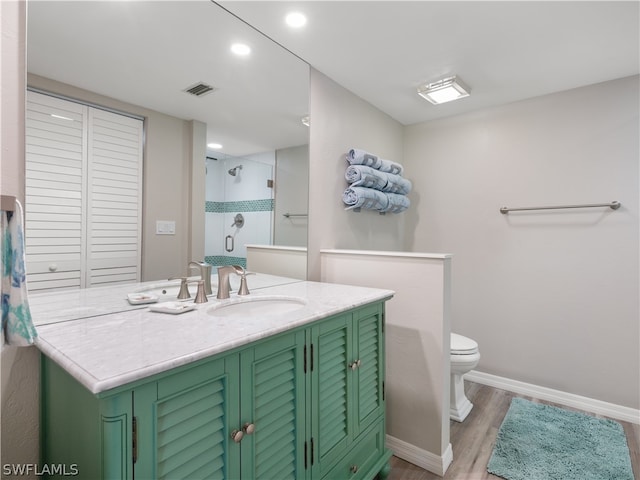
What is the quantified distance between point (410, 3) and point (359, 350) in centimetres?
157

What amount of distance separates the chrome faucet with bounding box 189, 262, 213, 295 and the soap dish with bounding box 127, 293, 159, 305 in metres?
0.20

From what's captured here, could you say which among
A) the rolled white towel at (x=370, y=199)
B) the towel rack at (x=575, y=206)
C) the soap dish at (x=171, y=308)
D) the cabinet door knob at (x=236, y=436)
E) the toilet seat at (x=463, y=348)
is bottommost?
the toilet seat at (x=463, y=348)

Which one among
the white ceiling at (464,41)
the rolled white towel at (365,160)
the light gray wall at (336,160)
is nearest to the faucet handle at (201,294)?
the light gray wall at (336,160)

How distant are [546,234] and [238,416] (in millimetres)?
2474

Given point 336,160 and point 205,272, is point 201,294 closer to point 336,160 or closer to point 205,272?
point 205,272

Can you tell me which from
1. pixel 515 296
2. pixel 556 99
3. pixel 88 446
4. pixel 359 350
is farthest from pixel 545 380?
pixel 88 446

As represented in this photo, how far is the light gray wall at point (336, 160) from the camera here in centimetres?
215

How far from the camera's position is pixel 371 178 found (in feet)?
7.77

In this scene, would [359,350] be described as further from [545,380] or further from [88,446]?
[545,380]

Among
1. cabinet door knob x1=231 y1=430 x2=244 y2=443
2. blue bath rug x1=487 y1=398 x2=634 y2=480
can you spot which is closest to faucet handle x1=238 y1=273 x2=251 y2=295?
cabinet door knob x1=231 y1=430 x2=244 y2=443

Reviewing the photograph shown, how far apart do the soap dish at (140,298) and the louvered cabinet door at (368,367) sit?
0.83 m

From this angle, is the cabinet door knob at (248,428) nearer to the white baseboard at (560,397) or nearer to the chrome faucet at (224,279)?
the chrome faucet at (224,279)

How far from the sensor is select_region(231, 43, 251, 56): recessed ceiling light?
66.2 inches

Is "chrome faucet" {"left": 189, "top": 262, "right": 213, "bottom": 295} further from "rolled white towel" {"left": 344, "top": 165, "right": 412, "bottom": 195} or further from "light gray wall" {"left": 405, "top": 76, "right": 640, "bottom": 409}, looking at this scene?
"light gray wall" {"left": 405, "top": 76, "right": 640, "bottom": 409}
